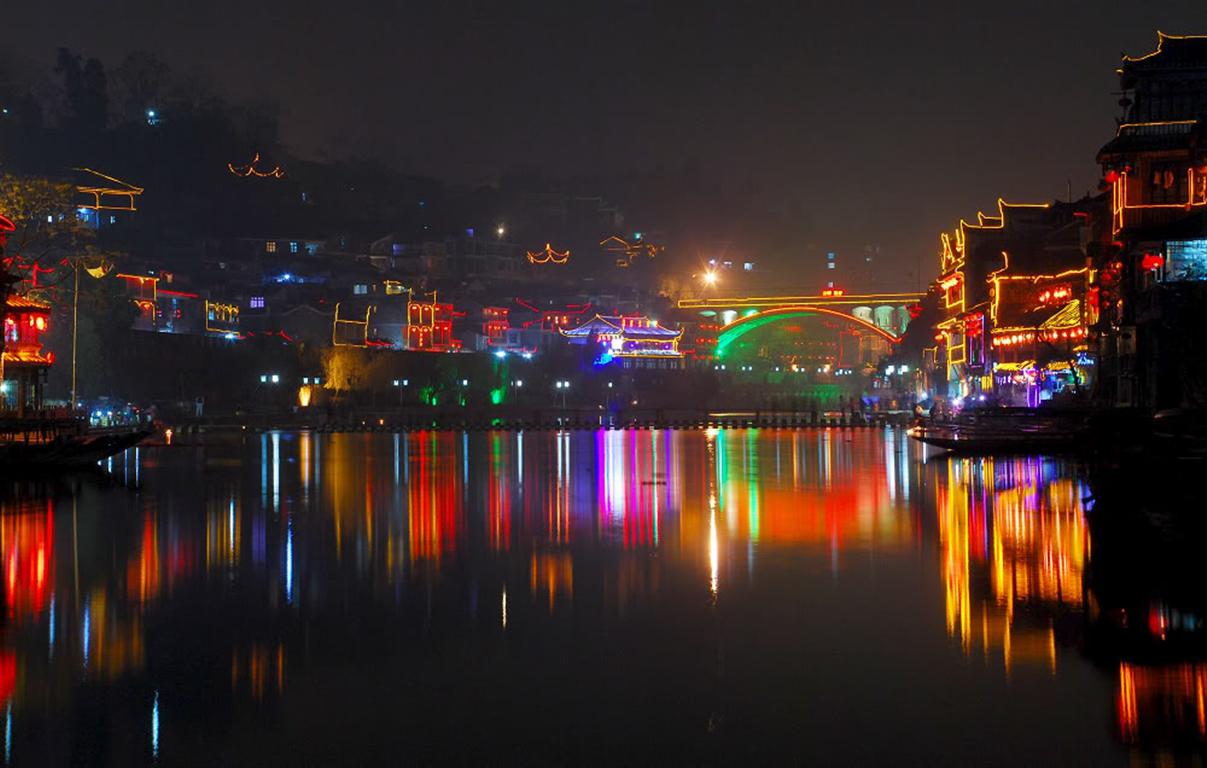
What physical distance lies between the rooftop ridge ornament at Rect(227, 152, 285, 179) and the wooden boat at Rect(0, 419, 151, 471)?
10786 centimetres

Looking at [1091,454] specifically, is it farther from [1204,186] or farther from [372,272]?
[372,272]

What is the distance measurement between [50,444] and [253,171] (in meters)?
115

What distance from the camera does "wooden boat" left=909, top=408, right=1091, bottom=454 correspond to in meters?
46.0

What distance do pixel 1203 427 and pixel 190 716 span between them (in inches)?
939

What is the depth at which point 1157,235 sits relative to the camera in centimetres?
4338

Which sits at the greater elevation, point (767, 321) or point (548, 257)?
point (548, 257)

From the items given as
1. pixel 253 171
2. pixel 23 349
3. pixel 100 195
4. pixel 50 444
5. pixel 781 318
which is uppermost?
pixel 253 171

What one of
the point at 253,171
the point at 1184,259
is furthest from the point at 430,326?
the point at 1184,259

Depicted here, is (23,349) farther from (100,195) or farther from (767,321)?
(767,321)

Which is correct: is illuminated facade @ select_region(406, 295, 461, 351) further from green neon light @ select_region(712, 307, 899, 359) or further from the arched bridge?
green neon light @ select_region(712, 307, 899, 359)

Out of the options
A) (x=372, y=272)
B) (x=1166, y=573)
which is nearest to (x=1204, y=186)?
(x=1166, y=573)

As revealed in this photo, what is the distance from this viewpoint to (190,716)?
34.9ft

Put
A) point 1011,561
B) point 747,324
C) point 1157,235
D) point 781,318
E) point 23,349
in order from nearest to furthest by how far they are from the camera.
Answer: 1. point 1011,561
2. point 1157,235
3. point 23,349
4. point 747,324
5. point 781,318

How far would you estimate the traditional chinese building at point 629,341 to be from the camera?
138 meters
